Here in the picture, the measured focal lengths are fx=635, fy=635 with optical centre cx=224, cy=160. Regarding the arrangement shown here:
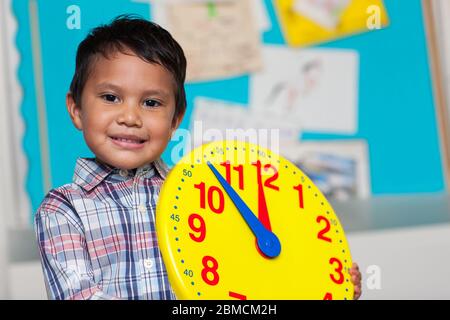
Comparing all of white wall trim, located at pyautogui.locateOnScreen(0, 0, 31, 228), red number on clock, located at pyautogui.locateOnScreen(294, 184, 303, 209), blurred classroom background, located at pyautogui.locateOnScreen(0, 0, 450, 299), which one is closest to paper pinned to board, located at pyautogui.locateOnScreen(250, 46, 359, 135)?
blurred classroom background, located at pyautogui.locateOnScreen(0, 0, 450, 299)

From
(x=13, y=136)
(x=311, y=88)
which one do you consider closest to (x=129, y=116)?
(x=13, y=136)

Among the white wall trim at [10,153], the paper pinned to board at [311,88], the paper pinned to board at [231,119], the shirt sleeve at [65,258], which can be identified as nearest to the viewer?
the shirt sleeve at [65,258]

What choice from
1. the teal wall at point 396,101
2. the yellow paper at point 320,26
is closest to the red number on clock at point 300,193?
the teal wall at point 396,101

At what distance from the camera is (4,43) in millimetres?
1288

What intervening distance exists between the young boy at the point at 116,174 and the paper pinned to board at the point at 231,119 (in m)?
0.73

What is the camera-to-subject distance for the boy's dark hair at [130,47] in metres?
0.69

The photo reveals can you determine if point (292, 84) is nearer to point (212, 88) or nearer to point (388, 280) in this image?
point (212, 88)

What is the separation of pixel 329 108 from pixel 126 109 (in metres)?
1.11

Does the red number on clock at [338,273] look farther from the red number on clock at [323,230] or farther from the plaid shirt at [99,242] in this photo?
the plaid shirt at [99,242]

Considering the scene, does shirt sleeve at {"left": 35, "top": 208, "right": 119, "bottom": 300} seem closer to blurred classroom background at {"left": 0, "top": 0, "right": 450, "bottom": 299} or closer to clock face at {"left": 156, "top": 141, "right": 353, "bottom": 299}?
clock face at {"left": 156, "top": 141, "right": 353, "bottom": 299}

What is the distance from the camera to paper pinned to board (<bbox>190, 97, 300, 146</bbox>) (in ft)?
4.96

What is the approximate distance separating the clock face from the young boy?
49mm

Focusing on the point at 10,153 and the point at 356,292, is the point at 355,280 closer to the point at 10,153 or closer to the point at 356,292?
the point at 356,292

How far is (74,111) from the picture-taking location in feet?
2.38
